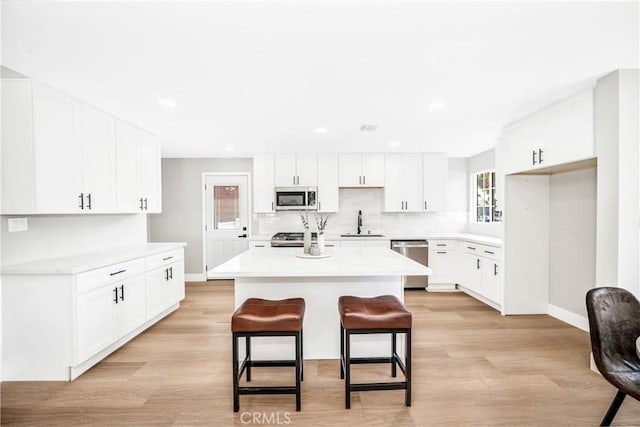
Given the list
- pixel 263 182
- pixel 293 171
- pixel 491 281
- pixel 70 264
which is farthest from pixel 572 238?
pixel 70 264

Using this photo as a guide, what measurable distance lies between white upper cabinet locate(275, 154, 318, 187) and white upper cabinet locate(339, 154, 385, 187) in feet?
1.65

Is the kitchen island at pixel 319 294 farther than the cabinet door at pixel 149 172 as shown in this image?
No

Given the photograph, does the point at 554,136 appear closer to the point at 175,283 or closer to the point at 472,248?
the point at 472,248

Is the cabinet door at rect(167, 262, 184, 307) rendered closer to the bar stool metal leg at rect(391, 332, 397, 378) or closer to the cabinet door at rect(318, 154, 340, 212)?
the cabinet door at rect(318, 154, 340, 212)

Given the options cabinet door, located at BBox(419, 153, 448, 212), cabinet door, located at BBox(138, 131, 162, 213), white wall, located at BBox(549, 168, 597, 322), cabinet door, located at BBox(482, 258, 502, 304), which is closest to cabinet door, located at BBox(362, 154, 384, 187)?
cabinet door, located at BBox(419, 153, 448, 212)

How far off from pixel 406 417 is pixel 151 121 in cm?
370

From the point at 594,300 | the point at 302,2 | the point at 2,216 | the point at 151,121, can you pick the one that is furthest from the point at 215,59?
the point at 594,300

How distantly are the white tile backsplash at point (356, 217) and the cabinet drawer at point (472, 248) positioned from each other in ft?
2.93

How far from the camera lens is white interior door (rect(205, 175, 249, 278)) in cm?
551

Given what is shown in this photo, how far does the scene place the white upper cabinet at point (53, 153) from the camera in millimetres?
2225

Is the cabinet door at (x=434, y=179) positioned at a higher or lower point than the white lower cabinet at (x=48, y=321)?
higher

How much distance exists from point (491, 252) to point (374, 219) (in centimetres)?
204

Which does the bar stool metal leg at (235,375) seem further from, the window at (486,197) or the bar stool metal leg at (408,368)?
the window at (486,197)

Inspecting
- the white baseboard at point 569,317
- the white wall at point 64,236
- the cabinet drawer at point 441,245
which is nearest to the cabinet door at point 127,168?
the white wall at point 64,236
